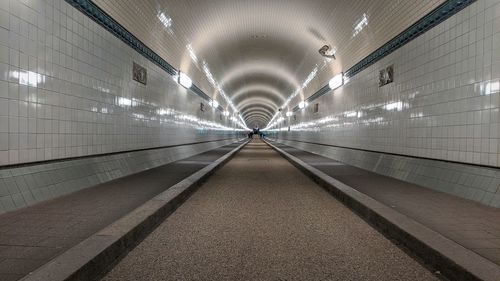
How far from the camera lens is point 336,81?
15797 mm

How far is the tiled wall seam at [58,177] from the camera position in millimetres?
4844

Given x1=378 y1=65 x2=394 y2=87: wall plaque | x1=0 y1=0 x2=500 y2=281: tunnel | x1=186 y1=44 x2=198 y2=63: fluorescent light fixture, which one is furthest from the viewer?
x1=186 y1=44 x2=198 y2=63: fluorescent light fixture

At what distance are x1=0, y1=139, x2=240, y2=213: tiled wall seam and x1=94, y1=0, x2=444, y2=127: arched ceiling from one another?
3.35m

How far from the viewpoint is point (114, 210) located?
5086 millimetres

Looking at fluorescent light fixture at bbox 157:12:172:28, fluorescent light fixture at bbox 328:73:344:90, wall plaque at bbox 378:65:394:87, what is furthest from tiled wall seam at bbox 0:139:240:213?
fluorescent light fixture at bbox 328:73:344:90

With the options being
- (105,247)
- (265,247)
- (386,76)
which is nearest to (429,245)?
(265,247)

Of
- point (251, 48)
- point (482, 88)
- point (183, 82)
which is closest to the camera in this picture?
point (482, 88)

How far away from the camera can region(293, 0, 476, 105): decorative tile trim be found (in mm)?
6523

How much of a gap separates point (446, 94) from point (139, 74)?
7.76 metres

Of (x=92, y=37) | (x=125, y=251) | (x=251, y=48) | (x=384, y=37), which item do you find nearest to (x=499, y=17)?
(x=384, y=37)

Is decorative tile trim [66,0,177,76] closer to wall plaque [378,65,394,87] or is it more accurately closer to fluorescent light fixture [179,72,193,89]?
fluorescent light fixture [179,72,193,89]

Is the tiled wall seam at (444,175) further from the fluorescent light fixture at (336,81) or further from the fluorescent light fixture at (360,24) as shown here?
the fluorescent light fixture at (336,81)

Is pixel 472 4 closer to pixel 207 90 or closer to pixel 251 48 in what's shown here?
pixel 251 48

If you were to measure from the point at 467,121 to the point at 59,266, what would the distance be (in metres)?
6.29
